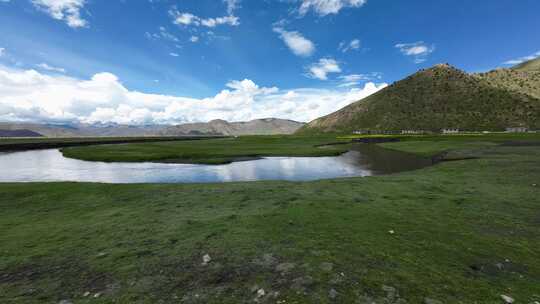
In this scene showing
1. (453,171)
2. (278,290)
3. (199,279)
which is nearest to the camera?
(278,290)

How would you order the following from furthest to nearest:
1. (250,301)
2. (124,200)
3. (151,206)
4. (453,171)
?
(453,171)
(124,200)
(151,206)
(250,301)

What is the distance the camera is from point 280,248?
11156 mm

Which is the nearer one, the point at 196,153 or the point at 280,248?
the point at 280,248

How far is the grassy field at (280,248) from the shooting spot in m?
7.84

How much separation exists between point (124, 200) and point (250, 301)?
1980 centimetres

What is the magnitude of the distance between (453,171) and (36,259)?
41389 millimetres

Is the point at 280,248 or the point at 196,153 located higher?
the point at 196,153

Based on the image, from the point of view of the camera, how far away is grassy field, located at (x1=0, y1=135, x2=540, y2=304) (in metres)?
7.84

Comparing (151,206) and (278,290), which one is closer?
(278,290)

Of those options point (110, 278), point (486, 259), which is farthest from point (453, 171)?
point (110, 278)

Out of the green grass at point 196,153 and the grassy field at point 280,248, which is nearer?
the grassy field at point 280,248

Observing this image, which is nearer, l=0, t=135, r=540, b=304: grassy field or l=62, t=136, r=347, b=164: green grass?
l=0, t=135, r=540, b=304: grassy field

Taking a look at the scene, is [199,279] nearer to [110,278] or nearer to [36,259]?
[110,278]

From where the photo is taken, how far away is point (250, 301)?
7.36m
